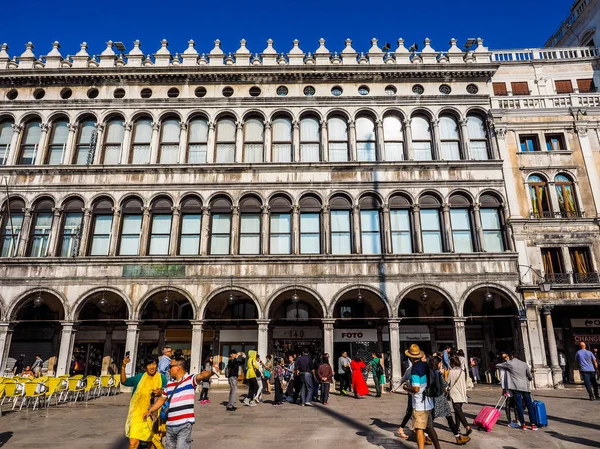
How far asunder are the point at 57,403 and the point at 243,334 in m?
9.60

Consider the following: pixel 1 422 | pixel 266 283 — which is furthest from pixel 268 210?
pixel 1 422

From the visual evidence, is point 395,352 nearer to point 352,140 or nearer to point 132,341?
point 352,140

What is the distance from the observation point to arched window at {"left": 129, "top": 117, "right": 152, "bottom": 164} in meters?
23.5

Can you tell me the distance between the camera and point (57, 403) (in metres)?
15.1

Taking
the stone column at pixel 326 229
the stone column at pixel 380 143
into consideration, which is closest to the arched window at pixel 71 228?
the stone column at pixel 326 229

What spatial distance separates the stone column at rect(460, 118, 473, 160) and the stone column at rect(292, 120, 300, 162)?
8.70 meters

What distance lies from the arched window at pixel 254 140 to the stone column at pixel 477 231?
11.2m

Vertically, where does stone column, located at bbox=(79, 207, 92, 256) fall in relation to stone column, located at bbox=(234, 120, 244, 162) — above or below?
below

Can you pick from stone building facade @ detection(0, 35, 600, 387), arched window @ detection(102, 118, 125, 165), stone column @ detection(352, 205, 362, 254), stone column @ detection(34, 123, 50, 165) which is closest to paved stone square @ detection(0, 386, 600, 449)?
stone building facade @ detection(0, 35, 600, 387)

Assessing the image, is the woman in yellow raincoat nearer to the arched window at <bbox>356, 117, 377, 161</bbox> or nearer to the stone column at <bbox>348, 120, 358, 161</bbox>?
the stone column at <bbox>348, 120, 358, 161</bbox>

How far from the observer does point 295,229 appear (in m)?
21.6

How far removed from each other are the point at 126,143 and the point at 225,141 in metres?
5.26

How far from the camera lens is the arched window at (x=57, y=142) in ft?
77.4

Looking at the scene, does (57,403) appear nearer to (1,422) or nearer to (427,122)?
(1,422)
